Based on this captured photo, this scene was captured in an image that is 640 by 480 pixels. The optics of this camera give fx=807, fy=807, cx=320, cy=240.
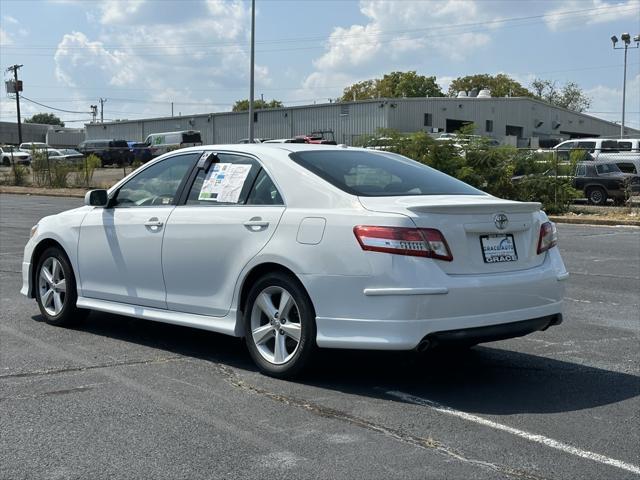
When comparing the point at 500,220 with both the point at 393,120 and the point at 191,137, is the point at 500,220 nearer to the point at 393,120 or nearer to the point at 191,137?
the point at 393,120

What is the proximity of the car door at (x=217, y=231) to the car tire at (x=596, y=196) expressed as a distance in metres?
22.2

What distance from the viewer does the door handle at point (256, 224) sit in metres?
5.65

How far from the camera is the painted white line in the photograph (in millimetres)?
4141

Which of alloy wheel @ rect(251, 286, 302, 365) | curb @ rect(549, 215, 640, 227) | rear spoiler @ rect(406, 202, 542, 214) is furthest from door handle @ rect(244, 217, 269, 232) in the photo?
curb @ rect(549, 215, 640, 227)

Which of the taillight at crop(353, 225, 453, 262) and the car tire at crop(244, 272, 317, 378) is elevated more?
the taillight at crop(353, 225, 453, 262)

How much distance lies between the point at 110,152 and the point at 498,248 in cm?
5128

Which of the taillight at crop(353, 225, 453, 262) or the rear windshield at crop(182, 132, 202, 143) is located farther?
the rear windshield at crop(182, 132, 202, 143)

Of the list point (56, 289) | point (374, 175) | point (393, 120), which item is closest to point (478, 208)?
point (374, 175)

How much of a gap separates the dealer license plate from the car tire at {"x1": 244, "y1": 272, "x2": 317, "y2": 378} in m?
1.20

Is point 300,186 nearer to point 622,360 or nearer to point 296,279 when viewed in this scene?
point 296,279

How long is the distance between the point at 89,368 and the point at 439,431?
8.96ft

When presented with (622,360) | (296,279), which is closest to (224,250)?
(296,279)

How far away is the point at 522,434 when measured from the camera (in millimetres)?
4531

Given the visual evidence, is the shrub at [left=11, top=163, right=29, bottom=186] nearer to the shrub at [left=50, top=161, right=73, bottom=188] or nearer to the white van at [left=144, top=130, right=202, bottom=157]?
the shrub at [left=50, top=161, right=73, bottom=188]
